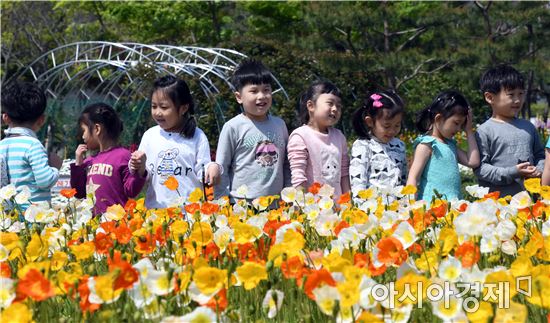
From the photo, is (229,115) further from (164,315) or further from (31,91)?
(164,315)

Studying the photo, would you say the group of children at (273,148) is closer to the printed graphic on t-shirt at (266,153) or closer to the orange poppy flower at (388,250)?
the printed graphic on t-shirt at (266,153)

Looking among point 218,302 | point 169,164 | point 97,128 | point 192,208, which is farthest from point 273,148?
point 218,302

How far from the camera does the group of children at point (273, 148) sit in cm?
414

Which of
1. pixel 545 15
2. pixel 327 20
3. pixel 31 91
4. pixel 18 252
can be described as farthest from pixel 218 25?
pixel 18 252

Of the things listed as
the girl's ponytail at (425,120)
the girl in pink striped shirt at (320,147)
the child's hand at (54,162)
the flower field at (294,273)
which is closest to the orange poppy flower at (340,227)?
the flower field at (294,273)

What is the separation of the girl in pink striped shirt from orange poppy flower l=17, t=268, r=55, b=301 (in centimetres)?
263

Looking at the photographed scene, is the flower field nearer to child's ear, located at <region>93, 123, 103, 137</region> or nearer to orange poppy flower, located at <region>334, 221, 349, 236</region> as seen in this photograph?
orange poppy flower, located at <region>334, 221, 349, 236</region>

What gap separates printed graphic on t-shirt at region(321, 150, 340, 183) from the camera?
423 cm

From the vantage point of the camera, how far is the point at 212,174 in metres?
3.72

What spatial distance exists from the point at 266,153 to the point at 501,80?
1.40m

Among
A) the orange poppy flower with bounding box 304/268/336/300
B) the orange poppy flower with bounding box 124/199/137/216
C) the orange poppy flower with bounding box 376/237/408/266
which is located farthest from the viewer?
the orange poppy flower with bounding box 124/199/137/216

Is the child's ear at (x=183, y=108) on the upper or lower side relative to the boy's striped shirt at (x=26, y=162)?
upper

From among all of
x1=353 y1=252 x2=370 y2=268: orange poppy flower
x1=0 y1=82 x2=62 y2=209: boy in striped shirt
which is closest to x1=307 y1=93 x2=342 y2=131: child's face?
x1=0 y1=82 x2=62 y2=209: boy in striped shirt

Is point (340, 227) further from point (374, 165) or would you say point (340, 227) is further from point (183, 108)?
point (183, 108)
